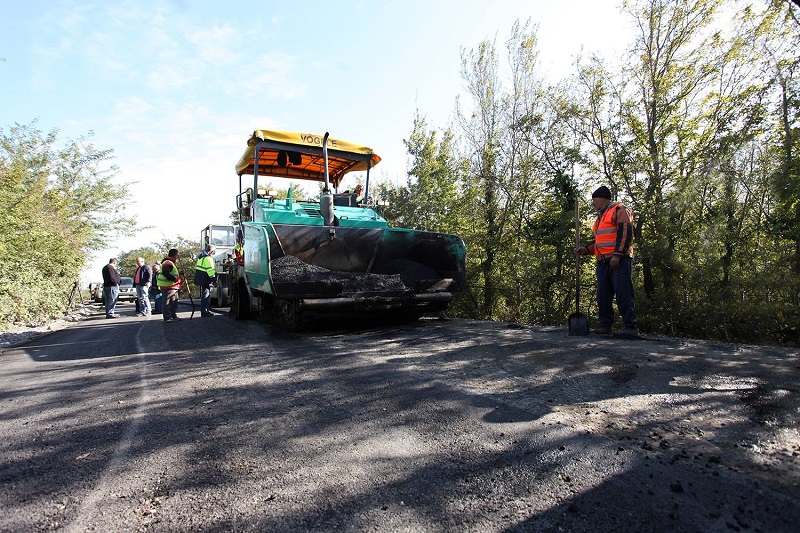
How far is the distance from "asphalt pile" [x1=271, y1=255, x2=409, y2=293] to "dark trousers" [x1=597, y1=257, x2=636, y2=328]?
263cm

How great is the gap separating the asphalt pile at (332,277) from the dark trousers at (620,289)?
2626 millimetres

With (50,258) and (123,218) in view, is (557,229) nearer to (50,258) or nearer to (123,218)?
(50,258)

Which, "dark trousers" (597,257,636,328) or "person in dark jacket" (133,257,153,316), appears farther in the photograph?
"person in dark jacket" (133,257,153,316)

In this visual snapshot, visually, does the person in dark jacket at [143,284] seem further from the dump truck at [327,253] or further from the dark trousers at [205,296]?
the dump truck at [327,253]

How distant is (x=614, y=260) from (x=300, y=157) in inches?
225

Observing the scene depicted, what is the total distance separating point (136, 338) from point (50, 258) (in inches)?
344

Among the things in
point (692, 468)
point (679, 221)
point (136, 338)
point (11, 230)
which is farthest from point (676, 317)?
point (11, 230)

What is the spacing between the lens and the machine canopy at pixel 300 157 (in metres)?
7.14

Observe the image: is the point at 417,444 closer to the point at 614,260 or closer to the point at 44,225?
the point at 614,260

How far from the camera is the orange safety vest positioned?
507cm

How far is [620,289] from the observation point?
5.02 metres

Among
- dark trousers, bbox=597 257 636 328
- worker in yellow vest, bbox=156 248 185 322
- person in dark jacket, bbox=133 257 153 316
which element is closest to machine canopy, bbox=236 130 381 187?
worker in yellow vest, bbox=156 248 185 322

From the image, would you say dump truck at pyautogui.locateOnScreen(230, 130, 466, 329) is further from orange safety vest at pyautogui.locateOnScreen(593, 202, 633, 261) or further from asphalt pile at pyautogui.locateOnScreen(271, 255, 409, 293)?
orange safety vest at pyautogui.locateOnScreen(593, 202, 633, 261)

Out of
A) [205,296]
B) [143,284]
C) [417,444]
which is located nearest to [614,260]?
[417,444]
